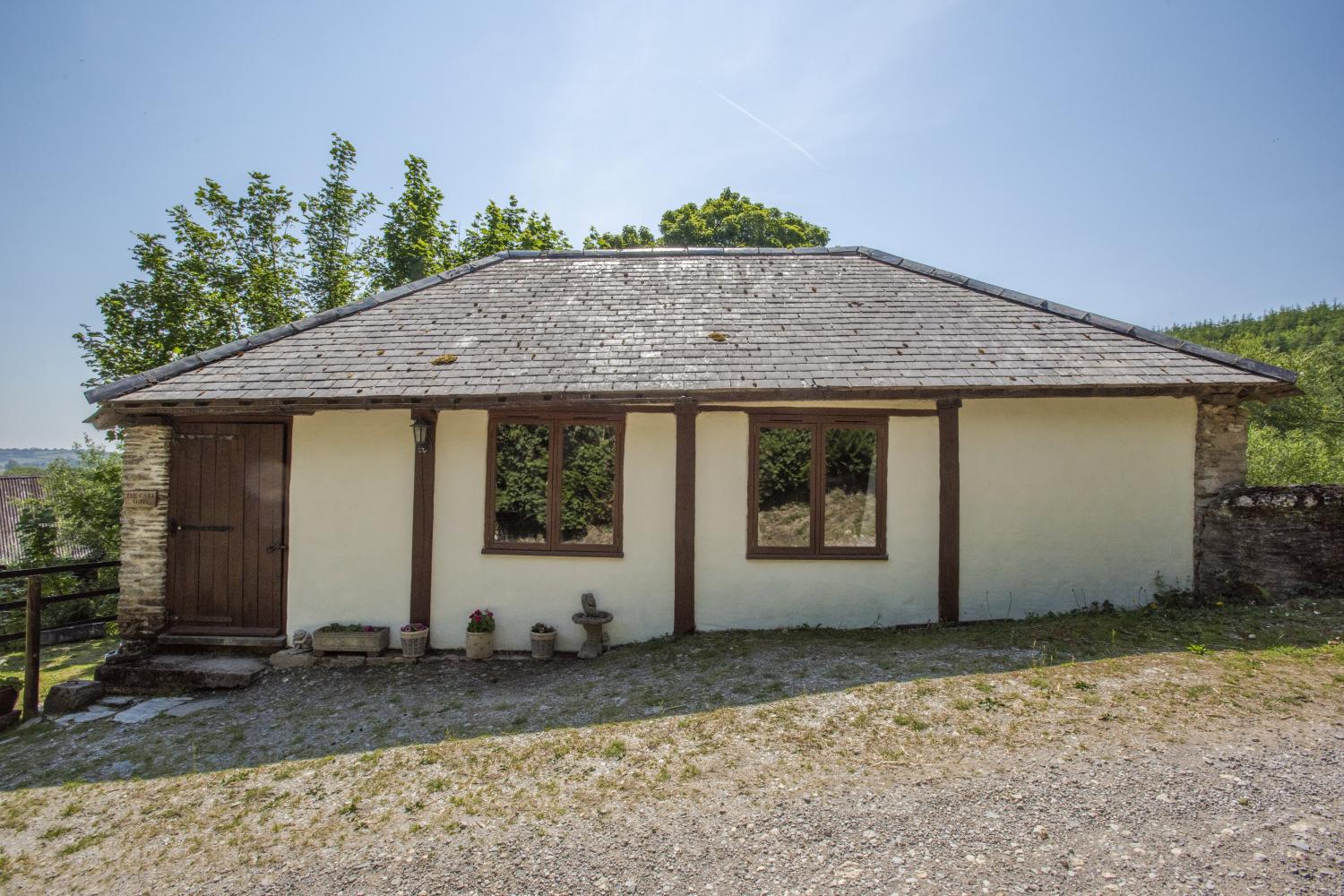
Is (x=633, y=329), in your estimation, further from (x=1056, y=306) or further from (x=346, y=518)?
(x=1056, y=306)

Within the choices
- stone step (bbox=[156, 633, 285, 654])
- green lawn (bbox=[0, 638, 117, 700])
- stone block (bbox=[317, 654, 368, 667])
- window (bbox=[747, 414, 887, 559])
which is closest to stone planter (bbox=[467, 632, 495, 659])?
stone block (bbox=[317, 654, 368, 667])

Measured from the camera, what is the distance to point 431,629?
24.2 ft

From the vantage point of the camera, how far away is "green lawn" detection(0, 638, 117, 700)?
9.17m

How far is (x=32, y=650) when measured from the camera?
650 centimetres

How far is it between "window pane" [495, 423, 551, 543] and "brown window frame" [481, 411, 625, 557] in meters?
0.05

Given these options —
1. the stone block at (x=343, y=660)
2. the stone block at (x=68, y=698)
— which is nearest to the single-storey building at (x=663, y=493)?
the stone block at (x=343, y=660)

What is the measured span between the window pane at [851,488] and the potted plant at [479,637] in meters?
4.18

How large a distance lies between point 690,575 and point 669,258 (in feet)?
19.7

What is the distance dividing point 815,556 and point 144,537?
8118mm

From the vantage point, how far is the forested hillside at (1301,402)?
1509 centimetres

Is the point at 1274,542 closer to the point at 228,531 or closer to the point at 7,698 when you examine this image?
the point at 228,531

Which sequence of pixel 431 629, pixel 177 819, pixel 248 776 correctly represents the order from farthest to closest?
1. pixel 431 629
2. pixel 248 776
3. pixel 177 819

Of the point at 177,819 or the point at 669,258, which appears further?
the point at 669,258

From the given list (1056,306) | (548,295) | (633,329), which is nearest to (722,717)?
(633,329)
